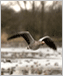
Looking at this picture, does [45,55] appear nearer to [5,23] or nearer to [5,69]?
[5,69]

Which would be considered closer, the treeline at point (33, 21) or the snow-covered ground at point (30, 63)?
the snow-covered ground at point (30, 63)

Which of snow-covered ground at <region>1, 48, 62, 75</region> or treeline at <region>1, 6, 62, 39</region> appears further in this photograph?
treeline at <region>1, 6, 62, 39</region>

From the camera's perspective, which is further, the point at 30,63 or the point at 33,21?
the point at 33,21

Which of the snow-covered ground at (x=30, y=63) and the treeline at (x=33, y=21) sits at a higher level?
the treeline at (x=33, y=21)

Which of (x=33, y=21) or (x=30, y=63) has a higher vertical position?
(x=33, y=21)
